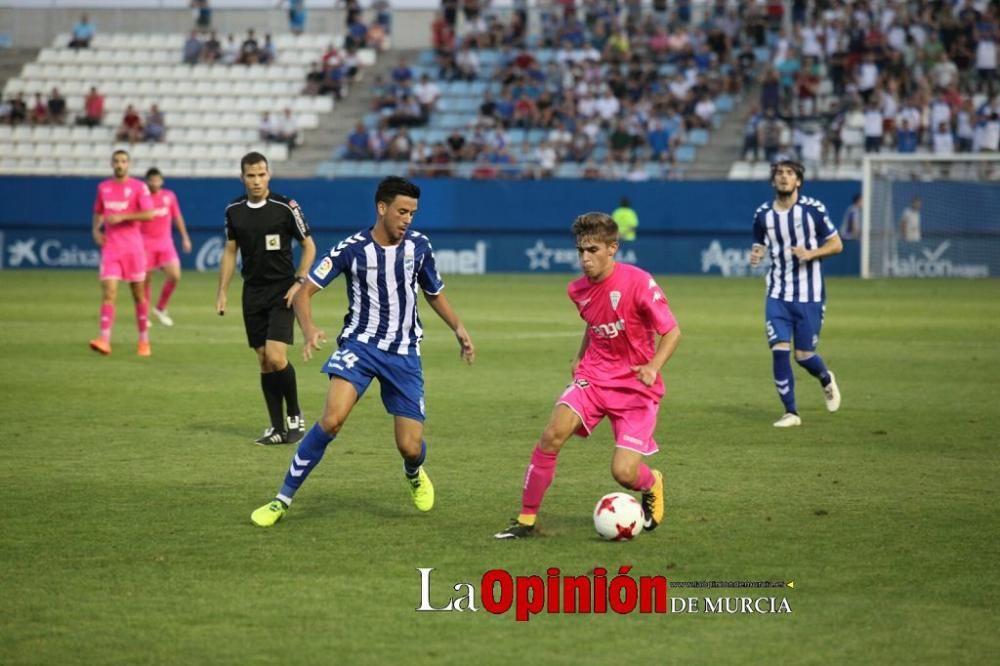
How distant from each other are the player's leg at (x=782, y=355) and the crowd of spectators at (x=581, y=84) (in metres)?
24.3

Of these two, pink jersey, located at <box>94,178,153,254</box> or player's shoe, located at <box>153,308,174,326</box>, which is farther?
player's shoe, located at <box>153,308,174,326</box>

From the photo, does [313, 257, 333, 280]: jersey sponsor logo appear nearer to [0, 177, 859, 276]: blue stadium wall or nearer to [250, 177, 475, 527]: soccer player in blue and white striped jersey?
[250, 177, 475, 527]: soccer player in blue and white striped jersey

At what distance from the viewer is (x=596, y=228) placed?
7895 millimetres

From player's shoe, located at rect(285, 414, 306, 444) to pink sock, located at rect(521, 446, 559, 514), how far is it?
13.6 ft

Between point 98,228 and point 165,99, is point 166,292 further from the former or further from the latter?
point 165,99

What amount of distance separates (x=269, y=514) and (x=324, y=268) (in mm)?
1399

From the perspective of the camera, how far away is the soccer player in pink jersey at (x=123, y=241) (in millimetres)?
18156

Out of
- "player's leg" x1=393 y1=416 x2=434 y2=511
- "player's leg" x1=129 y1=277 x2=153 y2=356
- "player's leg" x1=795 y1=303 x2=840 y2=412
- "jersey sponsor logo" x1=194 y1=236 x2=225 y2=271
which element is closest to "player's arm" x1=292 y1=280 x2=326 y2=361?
"player's leg" x1=393 y1=416 x2=434 y2=511

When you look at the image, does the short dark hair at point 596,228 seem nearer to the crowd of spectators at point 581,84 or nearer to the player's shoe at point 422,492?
the player's shoe at point 422,492

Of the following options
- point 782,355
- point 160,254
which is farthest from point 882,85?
point 782,355

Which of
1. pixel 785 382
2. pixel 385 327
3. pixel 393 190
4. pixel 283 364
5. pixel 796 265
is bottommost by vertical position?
pixel 785 382

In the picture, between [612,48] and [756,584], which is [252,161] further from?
[612,48]

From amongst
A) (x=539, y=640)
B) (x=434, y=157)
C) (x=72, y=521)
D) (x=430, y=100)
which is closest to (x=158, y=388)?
(x=72, y=521)

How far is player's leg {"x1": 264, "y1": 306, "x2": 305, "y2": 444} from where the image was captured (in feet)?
38.5
